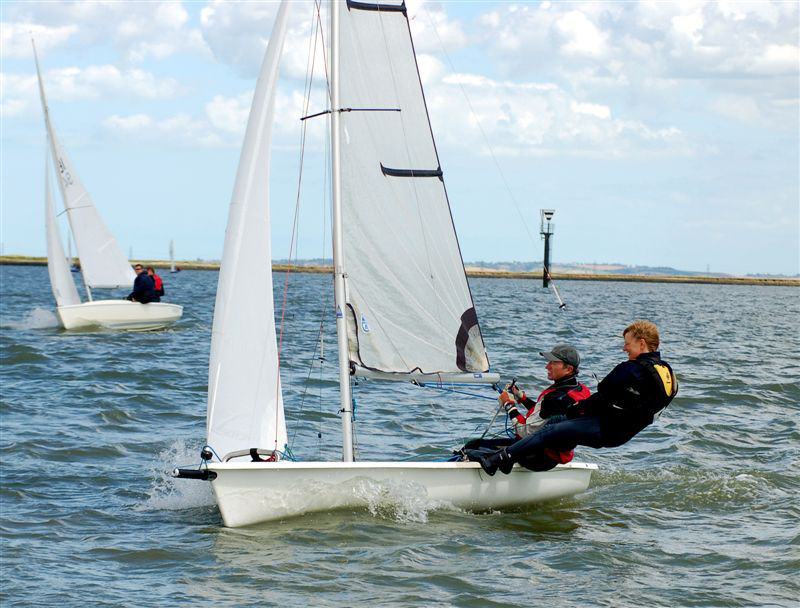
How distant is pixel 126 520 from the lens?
28.5 feet

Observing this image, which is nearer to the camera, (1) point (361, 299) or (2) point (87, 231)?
(1) point (361, 299)

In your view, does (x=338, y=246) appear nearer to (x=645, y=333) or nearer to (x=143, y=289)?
(x=645, y=333)

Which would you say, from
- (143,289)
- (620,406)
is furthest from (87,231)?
(620,406)

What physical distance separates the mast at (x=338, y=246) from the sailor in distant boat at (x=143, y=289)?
17800 mm

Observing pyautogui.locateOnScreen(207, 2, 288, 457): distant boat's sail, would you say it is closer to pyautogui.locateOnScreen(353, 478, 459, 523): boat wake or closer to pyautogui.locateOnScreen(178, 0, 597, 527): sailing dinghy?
pyautogui.locateOnScreen(178, 0, 597, 527): sailing dinghy

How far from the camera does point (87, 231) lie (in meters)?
25.9

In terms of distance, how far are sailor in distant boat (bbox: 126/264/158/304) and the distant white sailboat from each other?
0.53 feet

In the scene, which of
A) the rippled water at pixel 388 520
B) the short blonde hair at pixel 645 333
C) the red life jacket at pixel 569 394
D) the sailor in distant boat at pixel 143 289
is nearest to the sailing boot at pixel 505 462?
the red life jacket at pixel 569 394

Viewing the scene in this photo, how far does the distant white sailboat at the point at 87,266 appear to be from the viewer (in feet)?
80.0

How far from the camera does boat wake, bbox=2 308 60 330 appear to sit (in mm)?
26141

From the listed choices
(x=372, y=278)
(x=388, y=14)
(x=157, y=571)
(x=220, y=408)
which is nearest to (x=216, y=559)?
(x=157, y=571)

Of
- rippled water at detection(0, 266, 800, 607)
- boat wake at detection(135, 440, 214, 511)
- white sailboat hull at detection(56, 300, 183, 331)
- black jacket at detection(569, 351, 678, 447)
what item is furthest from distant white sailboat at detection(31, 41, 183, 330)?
black jacket at detection(569, 351, 678, 447)

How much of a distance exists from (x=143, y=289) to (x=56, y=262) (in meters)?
2.15

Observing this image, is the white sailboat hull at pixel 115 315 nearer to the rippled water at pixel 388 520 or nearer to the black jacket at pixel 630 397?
the rippled water at pixel 388 520
